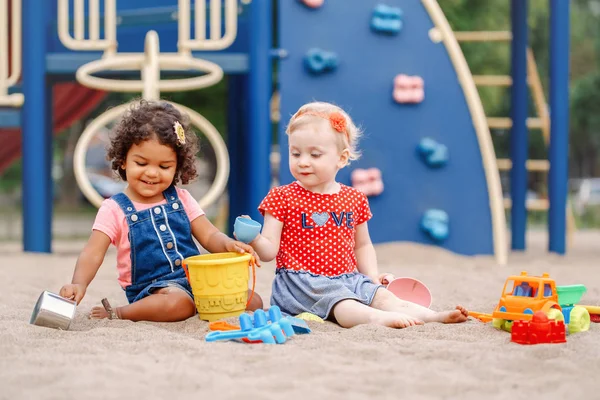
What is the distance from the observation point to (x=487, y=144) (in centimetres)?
628

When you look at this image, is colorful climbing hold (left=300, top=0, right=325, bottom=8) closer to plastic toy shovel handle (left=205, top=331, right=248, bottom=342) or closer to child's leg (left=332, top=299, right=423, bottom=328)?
child's leg (left=332, top=299, right=423, bottom=328)

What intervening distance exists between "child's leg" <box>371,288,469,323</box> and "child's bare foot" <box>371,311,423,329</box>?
0.08m

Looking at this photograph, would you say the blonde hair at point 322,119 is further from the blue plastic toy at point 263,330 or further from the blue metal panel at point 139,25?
the blue metal panel at point 139,25

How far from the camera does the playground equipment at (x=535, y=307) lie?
2.86 m

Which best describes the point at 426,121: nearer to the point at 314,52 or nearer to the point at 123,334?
the point at 314,52

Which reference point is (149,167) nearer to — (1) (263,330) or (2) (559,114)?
(1) (263,330)

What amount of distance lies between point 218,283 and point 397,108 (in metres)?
3.51

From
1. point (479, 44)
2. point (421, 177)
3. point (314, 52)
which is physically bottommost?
point (421, 177)

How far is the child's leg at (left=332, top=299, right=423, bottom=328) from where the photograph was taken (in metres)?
3.00

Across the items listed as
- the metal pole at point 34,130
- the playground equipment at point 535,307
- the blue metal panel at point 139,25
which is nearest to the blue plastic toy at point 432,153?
the blue metal panel at point 139,25

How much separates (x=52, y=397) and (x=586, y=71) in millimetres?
32975

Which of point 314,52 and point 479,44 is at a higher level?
point 479,44

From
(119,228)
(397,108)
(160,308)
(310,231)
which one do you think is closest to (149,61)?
(397,108)

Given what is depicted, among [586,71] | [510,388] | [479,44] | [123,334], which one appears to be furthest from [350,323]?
[586,71]
